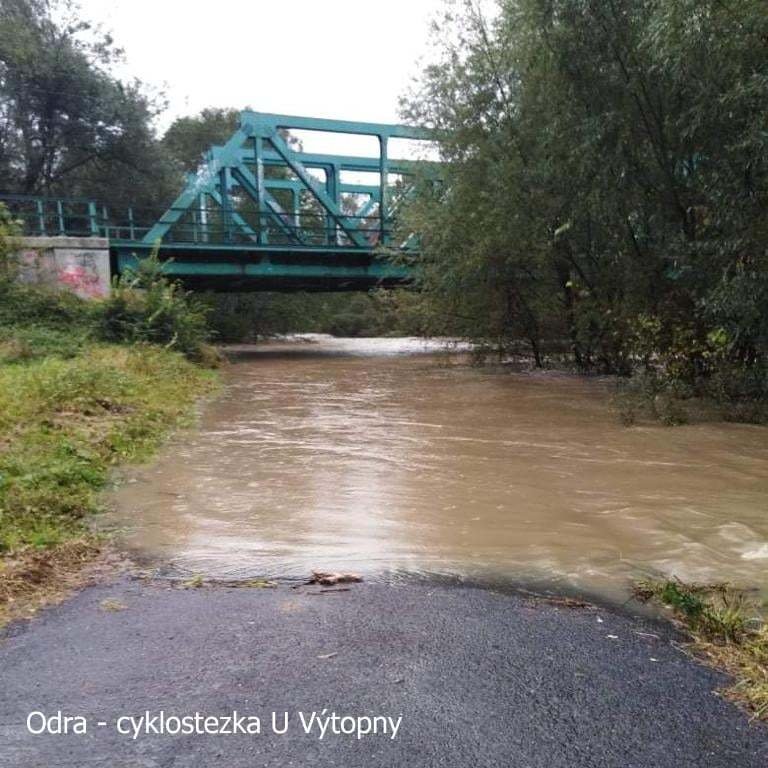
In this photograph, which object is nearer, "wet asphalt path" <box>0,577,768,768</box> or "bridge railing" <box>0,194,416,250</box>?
"wet asphalt path" <box>0,577,768,768</box>

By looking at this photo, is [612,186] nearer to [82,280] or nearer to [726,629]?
[726,629]

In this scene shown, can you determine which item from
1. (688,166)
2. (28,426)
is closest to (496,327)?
(688,166)

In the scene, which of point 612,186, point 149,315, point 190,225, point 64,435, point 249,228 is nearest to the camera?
point 64,435

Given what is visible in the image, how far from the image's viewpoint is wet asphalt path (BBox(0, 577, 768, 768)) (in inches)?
106

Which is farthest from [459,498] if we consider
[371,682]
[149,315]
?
[149,315]

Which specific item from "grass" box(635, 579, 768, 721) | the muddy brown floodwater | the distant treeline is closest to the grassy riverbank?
the muddy brown floodwater

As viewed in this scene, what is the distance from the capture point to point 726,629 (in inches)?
151

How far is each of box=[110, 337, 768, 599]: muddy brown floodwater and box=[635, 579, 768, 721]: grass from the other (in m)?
0.33

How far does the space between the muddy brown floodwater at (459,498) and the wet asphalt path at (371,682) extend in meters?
0.79

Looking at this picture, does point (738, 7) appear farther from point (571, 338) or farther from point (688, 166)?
point (571, 338)

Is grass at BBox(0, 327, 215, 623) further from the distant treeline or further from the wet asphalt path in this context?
the distant treeline

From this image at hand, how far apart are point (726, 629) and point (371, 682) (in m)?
2.03

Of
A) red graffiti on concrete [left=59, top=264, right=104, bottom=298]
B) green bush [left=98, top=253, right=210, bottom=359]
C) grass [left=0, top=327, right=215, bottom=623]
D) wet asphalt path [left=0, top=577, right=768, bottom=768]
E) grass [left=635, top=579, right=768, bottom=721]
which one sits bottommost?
grass [left=635, top=579, right=768, bottom=721]

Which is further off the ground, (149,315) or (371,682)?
(149,315)
